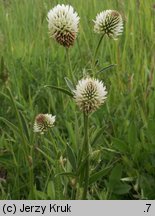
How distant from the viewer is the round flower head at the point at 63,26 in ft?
4.39

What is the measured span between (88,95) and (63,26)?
245mm

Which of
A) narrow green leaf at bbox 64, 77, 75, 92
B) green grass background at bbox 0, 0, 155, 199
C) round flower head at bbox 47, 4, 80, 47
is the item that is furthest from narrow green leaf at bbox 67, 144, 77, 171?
round flower head at bbox 47, 4, 80, 47

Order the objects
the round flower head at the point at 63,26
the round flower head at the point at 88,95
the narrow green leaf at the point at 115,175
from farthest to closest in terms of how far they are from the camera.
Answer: the narrow green leaf at the point at 115,175, the round flower head at the point at 63,26, the round flower head at the point at 88,95

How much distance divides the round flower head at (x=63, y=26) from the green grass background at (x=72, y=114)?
0.13 m

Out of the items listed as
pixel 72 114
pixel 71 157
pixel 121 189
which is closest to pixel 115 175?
pixel 121 189

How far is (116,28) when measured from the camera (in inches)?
59.9

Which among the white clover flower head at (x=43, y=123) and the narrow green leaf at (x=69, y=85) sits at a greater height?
the narrow green leaf at (x=69, y=85)

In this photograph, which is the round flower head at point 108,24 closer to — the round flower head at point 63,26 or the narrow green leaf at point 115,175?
the round flower head at point 63,26

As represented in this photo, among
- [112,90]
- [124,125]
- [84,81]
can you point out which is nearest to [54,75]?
[112,90]

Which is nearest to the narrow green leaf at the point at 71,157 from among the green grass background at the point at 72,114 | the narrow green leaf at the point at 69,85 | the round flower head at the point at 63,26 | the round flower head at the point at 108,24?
the green grass background at the point at 72,114

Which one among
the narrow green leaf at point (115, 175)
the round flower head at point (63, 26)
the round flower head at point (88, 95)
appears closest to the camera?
the round flower head at point (88, 95)

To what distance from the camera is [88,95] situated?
123 centimetres

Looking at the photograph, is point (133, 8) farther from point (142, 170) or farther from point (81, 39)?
point (142, 170)

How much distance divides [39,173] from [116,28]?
55 centimetres
